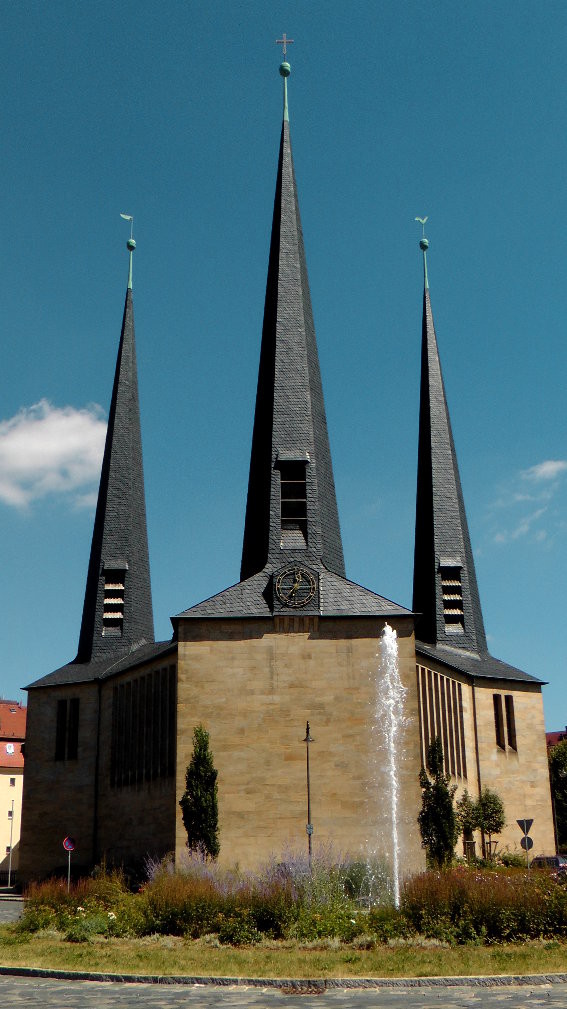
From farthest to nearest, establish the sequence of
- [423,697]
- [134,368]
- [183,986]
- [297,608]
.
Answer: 1. [134,368]
2. [423,697]
3. [297,608]
4. [183,986]

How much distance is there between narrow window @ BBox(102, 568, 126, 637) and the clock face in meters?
15.6

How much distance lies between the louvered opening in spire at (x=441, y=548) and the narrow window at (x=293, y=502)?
15.0 m

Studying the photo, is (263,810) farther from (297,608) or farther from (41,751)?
(41,751)

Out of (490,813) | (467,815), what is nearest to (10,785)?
(490,813)

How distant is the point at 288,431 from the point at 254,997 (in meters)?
28.6

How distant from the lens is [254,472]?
146 feet

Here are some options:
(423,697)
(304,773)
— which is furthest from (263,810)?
(423,697)

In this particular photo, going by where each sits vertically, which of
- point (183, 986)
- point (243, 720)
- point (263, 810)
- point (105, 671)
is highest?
point (105, 671)

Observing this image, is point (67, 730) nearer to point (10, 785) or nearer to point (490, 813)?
point (490, 813)

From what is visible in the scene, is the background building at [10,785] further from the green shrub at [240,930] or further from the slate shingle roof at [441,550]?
the green shrub at [240,930]

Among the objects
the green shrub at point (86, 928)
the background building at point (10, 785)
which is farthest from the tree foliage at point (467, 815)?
the background building at point (10, 785)

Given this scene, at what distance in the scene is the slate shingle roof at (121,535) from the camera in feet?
171

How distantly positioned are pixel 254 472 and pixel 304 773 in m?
12.9

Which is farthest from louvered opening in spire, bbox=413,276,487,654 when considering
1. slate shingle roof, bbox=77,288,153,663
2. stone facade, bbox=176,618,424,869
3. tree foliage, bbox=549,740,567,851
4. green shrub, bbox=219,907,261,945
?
green shrub, bbox=219,907,261,945
